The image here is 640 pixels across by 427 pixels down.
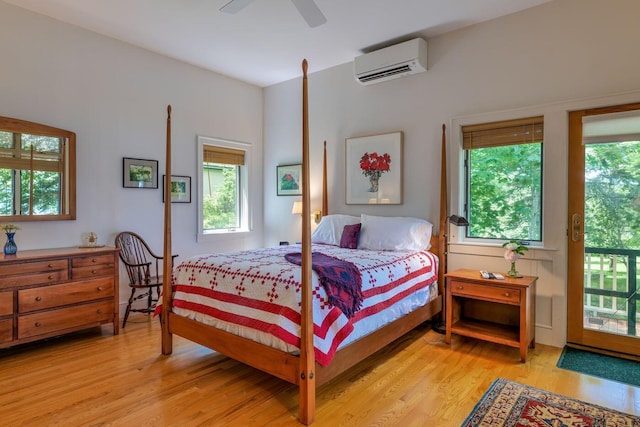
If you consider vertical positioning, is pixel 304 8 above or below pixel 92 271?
above

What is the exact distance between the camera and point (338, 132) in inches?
182

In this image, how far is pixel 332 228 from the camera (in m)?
4.14

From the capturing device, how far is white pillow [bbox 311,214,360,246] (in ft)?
13.3

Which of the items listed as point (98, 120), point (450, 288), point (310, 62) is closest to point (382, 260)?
point (450, 288)

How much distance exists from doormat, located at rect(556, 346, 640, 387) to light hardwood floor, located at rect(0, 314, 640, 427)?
0.29ft

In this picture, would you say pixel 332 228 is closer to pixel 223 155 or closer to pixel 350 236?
pixel 350 236

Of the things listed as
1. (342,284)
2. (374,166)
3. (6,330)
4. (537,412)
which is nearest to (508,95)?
(374,166)

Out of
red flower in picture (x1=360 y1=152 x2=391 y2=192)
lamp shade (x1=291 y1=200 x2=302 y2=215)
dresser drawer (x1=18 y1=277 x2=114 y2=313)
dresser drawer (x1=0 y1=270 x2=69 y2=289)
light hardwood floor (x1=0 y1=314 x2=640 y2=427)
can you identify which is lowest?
light hardwood floor (x1=0 y1=314 x2=640 y2=427)

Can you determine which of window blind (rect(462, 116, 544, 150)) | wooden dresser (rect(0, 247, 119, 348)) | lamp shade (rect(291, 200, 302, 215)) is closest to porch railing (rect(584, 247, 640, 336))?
window blind (rect(462, 116, 544, 150))

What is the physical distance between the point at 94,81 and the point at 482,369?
443 cm

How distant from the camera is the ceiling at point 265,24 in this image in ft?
10.5

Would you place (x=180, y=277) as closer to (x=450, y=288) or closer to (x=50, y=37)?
(x=450, y=288)

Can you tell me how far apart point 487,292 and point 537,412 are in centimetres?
100

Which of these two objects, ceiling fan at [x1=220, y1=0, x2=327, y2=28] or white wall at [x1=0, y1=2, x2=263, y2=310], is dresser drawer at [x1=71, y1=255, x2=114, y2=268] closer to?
white wall at [x1=0, y1=2, x2=263, y2=310]
